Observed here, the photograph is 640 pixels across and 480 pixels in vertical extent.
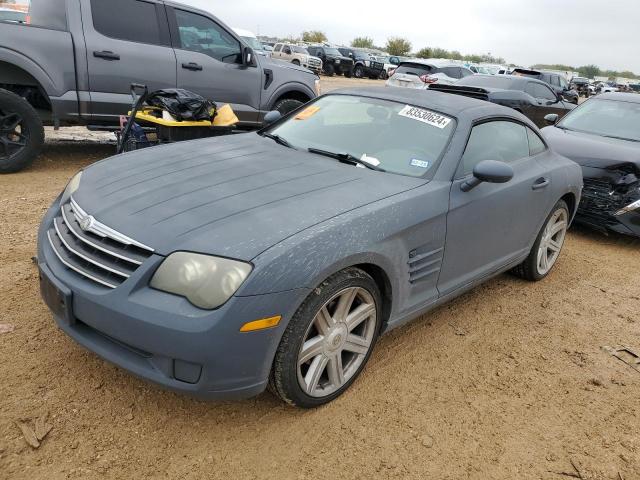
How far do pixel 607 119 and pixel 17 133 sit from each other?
7169 millimetres

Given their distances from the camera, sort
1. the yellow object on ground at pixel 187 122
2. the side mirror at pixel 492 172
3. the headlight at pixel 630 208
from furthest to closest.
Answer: the headlight at pixel 630 208
the yellow object on ground at pixel 187 122
the side mirror at pixel 492 172

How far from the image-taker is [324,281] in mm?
2377

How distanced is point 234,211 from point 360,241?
61 centimetres

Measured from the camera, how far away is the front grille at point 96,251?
2.25 meters

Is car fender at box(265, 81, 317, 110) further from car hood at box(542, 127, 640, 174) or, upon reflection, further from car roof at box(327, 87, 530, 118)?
car roof at box(327, 87, 530, 118)

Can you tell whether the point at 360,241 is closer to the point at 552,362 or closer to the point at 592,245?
the point at 552,362

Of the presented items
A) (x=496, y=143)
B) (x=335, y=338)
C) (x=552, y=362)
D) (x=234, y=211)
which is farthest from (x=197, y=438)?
(x=496, y=143)

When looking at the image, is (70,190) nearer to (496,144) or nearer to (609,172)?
(496,144)

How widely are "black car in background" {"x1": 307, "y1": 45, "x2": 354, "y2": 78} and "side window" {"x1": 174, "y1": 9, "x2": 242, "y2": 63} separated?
26632mm

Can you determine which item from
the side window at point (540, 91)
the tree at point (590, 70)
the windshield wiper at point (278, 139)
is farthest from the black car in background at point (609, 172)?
the tree at point (590, 70)

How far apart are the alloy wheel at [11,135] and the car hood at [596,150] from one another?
5895 millimetres

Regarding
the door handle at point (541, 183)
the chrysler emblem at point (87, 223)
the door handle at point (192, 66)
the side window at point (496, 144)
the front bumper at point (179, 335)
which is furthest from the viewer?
the door handle at point (192, 66)

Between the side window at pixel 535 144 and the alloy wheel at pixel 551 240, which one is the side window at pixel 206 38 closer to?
the side window at pixel 535 144

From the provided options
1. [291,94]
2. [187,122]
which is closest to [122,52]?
[187,122]
